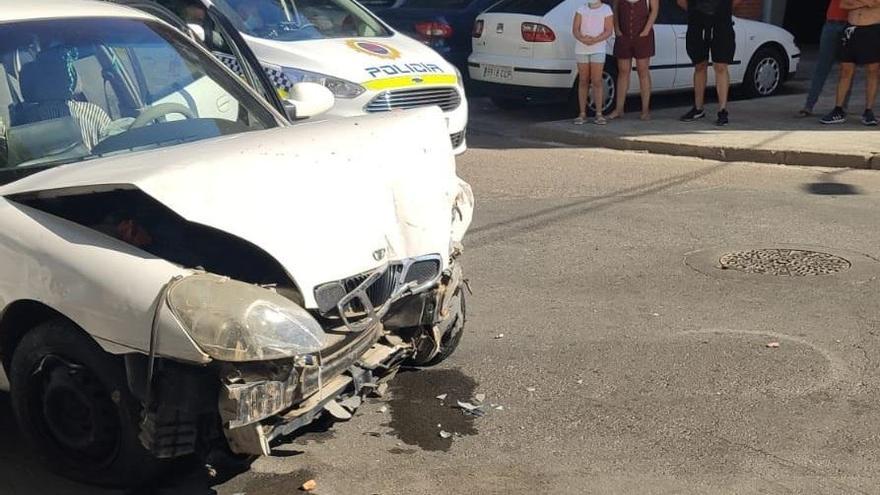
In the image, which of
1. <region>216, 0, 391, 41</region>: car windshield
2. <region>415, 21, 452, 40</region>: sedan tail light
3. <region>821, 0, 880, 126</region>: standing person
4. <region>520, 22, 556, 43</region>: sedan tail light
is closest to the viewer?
<region>216, 0, 391, 41</region>: car windshield

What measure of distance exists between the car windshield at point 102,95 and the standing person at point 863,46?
7.90 metres

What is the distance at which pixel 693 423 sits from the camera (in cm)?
479

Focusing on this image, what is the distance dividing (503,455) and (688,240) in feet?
12.1

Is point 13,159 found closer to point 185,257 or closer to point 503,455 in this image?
point 185,257

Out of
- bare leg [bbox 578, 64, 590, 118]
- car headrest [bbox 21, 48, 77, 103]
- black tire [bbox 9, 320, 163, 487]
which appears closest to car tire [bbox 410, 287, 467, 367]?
black tire [bbox 9, 320, 163, 487]

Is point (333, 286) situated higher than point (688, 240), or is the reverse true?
point (333, 286)

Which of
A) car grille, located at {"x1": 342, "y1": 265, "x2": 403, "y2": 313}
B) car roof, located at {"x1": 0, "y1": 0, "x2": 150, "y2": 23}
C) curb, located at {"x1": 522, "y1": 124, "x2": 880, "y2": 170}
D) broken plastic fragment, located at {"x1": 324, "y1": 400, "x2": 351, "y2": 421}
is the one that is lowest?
curb, located at {"x1": 522, "y1": 124, "x2": 880, "y2": 170}

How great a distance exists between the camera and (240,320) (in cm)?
370

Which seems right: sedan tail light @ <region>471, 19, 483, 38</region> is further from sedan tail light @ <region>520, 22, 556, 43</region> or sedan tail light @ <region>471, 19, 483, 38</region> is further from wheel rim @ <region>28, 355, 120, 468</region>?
wheel rim @ <region>28, 355, 120, 468</region>

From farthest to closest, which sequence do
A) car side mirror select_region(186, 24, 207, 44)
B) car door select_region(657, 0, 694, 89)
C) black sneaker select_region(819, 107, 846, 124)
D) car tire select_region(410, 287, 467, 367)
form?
1. car door select_region(657, 0, 694, 89)
2. black sneaker select_region(819, 107, 846, 124)
3. car side mirror select_region(186, 24, 207, 44)
4. car tire select_region(410, 287, 467, 367)

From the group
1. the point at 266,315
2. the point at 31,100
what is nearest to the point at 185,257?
the point at 266,315

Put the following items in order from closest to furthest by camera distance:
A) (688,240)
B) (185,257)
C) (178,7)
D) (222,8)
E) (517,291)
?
(185,257) → (517,291) → (688,240) → (178,7) → (222,8)

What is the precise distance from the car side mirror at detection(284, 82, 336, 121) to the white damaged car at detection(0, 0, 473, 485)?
0.79 meters

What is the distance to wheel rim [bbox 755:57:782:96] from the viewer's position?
46.3 feet
